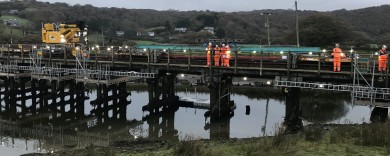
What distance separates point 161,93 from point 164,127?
3.84m

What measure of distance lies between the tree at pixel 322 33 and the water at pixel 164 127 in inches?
936

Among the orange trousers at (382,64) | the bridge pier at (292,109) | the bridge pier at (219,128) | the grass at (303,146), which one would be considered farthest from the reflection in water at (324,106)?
the grass at (303,146)

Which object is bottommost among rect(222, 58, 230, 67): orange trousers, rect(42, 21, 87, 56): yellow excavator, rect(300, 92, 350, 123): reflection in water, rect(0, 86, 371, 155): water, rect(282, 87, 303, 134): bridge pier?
rect(0, 86, 371, 155): water

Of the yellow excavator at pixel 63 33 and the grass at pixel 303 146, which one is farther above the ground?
the yellow excavator at pixel 63 33

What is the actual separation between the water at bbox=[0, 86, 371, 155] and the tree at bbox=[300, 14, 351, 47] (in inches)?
936

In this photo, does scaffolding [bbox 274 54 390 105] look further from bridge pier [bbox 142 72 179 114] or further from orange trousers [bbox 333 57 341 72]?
bridge pier [bbox 142 72 179 114]

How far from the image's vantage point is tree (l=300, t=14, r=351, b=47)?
171 ft

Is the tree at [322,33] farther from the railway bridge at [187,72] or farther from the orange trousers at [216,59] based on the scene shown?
the orange trousers at [216,59]

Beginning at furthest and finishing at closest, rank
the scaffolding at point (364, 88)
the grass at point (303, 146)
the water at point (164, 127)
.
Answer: the water at point (164, 127) → the scaffolding at point (364, 88) → the grass at point (303, 146)

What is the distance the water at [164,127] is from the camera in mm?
19541

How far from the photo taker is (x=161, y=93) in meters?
26.2

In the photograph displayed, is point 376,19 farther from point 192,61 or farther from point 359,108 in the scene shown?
point 192,61

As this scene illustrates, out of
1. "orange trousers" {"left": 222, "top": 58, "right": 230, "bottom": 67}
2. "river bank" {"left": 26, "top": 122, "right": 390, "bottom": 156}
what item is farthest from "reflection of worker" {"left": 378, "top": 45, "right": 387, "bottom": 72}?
"orange trousers" {"left": 222, "top": 58, "right": 230, "bottom": 67}

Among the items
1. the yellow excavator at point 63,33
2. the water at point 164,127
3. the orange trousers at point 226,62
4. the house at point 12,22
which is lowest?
the water at point 164,127
